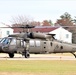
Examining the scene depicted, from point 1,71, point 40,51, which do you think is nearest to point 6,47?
point 40,51

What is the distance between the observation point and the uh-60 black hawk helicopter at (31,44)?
41.2 m

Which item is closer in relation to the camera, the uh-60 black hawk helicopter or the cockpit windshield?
the cockpit windshield

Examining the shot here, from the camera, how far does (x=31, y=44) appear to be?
42.4 meters

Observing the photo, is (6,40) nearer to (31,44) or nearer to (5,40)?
(5,40)

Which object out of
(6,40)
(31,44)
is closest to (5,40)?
(6,40)

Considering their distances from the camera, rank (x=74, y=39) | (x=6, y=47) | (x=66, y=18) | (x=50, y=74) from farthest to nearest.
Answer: (x=66, y=18), (x=74, y=39), (x=6, y=47), (x=50, y=74)

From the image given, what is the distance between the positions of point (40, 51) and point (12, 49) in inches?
124

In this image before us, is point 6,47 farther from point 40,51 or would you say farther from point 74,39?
point 74,39

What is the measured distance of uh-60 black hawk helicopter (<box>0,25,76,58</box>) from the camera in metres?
41.2

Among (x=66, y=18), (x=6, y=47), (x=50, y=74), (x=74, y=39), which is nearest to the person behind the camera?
(x=50, y=74)

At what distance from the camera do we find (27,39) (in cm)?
4200

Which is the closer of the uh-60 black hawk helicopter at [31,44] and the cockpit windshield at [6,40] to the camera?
the cockpit windshield at [6,40]

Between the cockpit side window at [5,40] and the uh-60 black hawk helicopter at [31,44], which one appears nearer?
the cockpit side window at [5,40]

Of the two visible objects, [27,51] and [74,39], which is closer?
[27,51]
